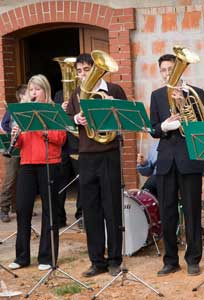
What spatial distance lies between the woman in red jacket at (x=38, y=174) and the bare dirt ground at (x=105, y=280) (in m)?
0.29

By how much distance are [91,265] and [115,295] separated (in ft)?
2.94

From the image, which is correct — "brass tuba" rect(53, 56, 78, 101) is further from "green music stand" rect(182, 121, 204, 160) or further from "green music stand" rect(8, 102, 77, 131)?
"green music stand" rect(182, 121, 204, 160)

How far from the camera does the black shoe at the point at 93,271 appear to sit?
6.59 m

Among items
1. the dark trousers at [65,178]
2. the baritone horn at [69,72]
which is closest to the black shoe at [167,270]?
the baritone horn at [69,72]

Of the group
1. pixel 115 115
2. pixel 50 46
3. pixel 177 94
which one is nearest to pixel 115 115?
pixel 115 115

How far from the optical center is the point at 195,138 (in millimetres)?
5496

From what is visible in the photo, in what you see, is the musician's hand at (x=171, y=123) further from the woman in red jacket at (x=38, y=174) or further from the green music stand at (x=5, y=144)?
the green music stand at (x=5, y=144)

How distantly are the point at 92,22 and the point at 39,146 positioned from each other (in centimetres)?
331

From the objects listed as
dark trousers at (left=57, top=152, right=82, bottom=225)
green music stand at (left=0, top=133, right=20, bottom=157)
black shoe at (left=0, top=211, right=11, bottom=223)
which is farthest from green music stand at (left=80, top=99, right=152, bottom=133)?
black shoe at (left=0, top=211, right=11, bottom=223)

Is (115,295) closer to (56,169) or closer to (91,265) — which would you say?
(91,265)

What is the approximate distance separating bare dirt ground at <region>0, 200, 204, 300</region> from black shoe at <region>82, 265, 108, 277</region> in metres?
0.05

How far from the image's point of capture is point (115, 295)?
236 inches

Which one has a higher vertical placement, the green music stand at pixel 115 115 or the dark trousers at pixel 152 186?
the green music stand at pixel 115 115

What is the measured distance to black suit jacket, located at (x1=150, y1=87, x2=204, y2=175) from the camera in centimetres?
631
